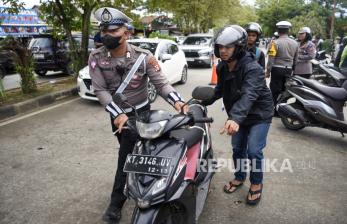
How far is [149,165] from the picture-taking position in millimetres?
2234

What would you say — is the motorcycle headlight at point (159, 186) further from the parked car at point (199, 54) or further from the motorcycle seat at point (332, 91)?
the parked car at point (199, 54)

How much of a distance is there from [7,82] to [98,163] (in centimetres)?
847

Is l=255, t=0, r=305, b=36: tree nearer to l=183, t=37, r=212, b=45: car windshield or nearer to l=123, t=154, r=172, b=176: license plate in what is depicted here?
l=183, t=37, r=212, b=45: car windshield

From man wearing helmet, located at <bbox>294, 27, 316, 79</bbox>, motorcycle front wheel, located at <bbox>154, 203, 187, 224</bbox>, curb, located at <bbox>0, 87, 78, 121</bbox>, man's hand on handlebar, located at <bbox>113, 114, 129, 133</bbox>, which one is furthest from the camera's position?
man wearing helmet, located at <bbox>294, 27, 316, 79</bbox>

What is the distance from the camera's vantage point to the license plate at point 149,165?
219 centimetres

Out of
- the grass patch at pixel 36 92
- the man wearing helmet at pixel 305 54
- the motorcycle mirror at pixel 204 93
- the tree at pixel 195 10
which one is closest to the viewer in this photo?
the motorcycle mirror at pixel 204 93

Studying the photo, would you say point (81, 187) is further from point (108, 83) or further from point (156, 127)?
point (156, 127)

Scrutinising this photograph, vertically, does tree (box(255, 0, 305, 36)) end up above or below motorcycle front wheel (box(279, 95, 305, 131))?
above

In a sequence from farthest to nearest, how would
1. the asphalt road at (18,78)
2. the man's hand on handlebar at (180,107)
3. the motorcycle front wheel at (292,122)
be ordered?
the asphalt road at (18,78) → the motorcycle front wheel at (292,122) → the man's hand on handlebar at (180,107)

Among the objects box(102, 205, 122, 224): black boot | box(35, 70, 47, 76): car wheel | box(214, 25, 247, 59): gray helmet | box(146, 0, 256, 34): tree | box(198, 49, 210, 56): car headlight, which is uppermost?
box(146, 0, 256, 34): tree

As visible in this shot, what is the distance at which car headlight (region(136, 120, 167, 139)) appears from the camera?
2.21 meters

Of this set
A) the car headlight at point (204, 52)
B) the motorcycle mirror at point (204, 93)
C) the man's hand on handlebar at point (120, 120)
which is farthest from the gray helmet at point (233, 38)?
the car headlight at point (204, 52)

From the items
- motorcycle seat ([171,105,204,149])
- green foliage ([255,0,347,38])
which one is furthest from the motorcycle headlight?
green foliage ([255,0,347,38])

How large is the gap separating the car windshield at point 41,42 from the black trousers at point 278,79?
8.22 metres
